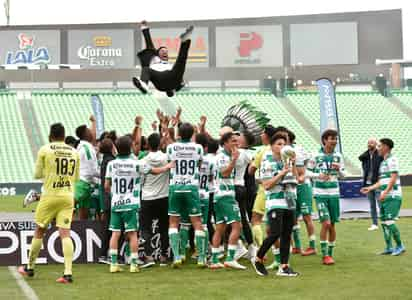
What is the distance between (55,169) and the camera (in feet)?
36.8

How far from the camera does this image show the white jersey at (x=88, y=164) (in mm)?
13938

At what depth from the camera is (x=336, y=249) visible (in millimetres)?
15055

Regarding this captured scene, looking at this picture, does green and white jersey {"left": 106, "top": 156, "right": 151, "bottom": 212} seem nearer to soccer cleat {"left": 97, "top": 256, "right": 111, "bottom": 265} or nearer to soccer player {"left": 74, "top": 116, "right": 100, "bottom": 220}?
soccer cleat {"left": 97, "top": 256, "right": 111, "bottom": 265}

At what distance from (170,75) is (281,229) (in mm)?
3735

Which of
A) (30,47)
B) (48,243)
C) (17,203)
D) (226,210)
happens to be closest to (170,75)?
(226,210)

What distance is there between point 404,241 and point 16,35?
44360mm

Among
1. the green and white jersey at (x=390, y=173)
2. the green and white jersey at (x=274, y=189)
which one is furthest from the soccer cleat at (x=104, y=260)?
the green and white jersey at (x=390, y=173)

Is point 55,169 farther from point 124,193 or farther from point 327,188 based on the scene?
point 327,188

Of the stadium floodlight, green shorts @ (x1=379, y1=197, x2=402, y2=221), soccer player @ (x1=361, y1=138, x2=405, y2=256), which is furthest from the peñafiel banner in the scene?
the stadium floodlight

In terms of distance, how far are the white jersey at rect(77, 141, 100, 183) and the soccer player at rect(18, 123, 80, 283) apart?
2.56 m

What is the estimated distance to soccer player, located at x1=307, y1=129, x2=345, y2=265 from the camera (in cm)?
1298

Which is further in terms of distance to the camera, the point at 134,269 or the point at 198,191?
the point at 198,191

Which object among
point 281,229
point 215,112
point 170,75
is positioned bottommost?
point 281,229

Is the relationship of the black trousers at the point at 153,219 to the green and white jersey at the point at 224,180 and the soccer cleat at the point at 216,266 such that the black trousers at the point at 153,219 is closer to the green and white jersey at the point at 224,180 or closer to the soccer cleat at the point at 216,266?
the soccer cleat at the point at 216,266
